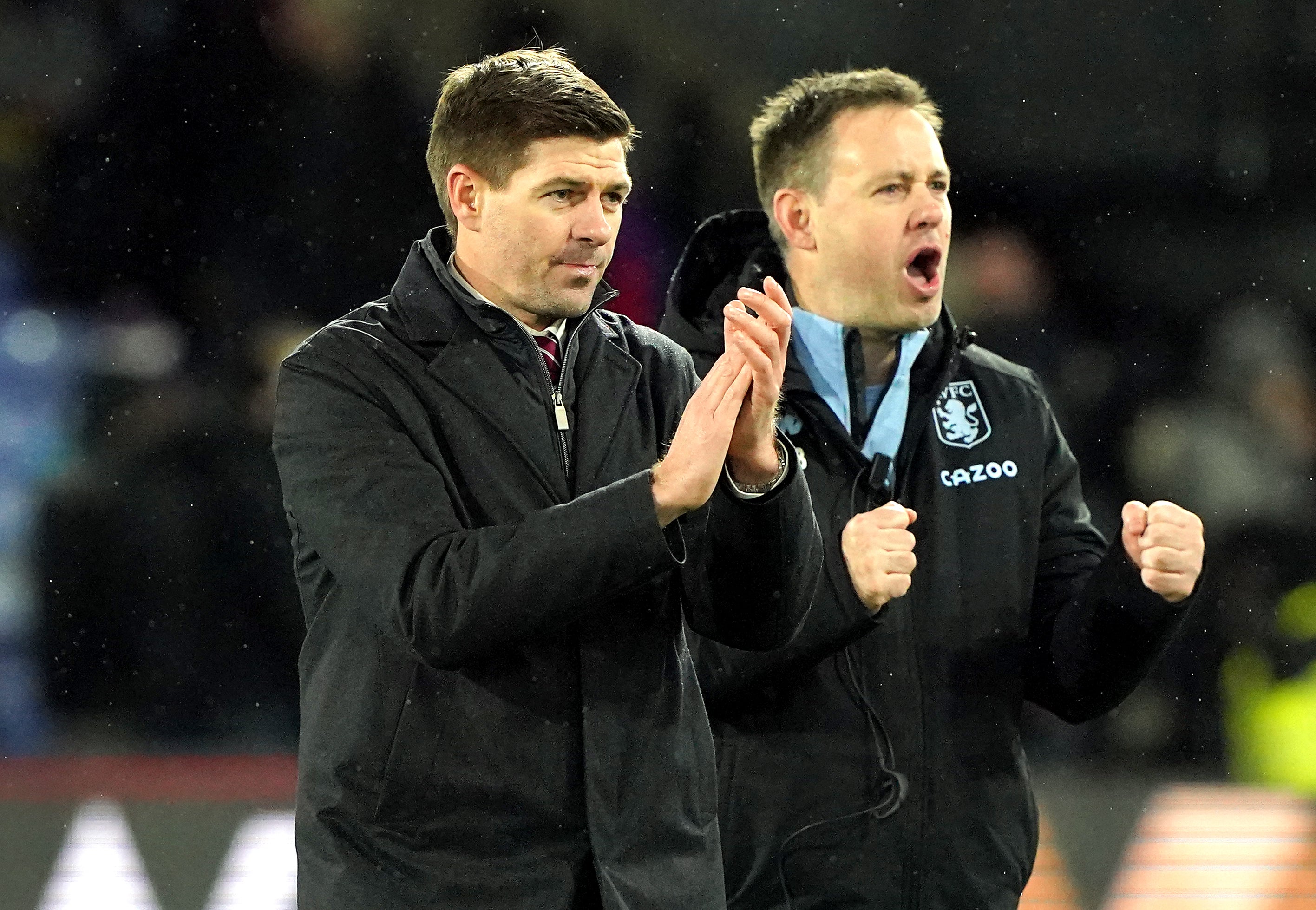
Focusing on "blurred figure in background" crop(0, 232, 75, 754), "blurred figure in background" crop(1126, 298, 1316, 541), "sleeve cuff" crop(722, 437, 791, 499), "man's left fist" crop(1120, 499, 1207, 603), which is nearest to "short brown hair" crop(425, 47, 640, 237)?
"sleeve cuff" crop(722, 437, 791, 499)

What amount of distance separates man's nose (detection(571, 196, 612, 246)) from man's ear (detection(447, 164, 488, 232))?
0.33 ft

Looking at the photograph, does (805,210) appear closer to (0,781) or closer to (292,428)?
(292,428)

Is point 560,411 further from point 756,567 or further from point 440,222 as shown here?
point 440,222

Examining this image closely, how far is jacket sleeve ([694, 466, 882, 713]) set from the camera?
1.98 m

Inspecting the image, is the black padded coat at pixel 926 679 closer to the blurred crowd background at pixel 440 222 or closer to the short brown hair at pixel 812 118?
the short brown hair at pixel 812 118

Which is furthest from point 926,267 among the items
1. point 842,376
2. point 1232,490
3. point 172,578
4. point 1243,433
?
point 1243,433

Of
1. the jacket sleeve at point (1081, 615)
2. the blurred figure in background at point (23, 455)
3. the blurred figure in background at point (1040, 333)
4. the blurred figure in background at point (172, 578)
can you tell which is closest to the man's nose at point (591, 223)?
the jacket sleeve at point (1081, 615)

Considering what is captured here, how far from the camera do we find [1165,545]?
205cm

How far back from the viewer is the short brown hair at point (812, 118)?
7.91ft

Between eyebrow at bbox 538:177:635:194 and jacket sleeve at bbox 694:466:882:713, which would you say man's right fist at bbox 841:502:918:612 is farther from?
eyebrow at bbox 538:177:635:194

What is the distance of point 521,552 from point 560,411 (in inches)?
8.5

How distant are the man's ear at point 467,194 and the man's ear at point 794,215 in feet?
2.57

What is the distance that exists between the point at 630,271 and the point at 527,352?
116 inches

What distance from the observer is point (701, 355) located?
7.35ft
